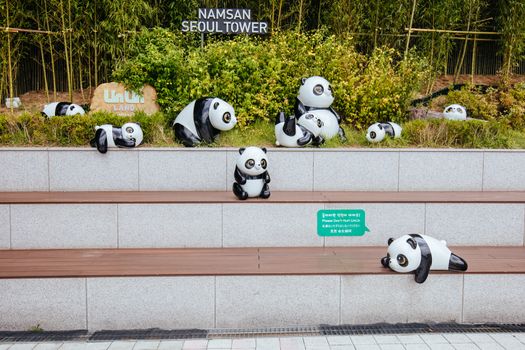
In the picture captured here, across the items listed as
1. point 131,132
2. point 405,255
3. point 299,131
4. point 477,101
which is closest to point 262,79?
point 299,131

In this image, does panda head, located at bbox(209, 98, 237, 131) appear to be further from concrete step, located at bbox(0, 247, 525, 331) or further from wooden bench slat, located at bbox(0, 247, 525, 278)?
concrete step, located at bbox(0, 247, 525, 331)

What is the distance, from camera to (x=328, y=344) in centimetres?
356

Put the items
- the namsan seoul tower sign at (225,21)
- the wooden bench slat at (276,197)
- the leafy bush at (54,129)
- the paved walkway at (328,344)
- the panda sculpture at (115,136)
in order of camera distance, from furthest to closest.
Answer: the namsan seoul tower sign at (225,21), the leafy bush at (54,129), the panda sculpture at (115,136), the wooden bench slat at (276,197), the paved walkway at (328,344)

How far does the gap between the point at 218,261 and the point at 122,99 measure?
134 inches

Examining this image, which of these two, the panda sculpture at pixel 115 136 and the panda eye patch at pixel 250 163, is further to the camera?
the panda sculpture at pixel 115 136

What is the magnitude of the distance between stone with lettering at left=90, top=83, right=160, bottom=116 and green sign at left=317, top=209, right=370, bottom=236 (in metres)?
3.27

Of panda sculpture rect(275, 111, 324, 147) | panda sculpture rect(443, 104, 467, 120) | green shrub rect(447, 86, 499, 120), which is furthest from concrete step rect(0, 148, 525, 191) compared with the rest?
green shrub rect(447, 86, 499, 120)

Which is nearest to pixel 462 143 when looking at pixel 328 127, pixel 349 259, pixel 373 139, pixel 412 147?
pixel 412 147

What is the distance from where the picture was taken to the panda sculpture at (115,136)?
5.39m

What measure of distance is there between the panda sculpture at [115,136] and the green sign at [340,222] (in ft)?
7.75

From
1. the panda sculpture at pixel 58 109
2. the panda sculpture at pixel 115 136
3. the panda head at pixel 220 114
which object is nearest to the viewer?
the panda sculpture at pixel 115 136

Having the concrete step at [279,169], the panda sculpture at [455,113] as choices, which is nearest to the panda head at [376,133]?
the concrete step at [279,169]

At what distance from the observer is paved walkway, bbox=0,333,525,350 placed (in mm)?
3510

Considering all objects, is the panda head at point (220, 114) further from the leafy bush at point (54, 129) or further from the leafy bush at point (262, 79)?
the leafy bush at point (54, 129)
